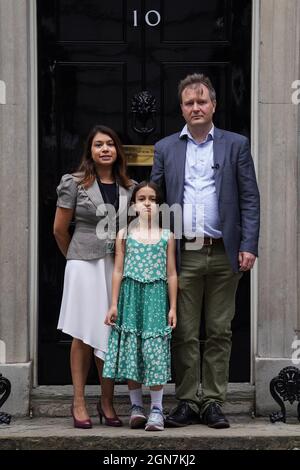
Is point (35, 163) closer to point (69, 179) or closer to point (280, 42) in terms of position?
point (69, 179)

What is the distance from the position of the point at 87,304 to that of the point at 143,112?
149cm

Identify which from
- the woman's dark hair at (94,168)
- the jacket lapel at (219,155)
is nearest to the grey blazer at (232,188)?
the jacket lapel at (219,155)

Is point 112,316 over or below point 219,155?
below

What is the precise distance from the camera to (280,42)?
A: 6871 mm

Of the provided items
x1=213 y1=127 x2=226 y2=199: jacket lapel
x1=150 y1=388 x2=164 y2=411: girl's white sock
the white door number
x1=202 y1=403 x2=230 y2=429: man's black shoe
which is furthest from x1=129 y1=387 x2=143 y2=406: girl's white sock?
the white door number

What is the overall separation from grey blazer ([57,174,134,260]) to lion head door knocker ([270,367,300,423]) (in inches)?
53.1

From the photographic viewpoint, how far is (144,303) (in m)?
6.25

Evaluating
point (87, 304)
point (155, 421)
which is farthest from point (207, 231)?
point (155, 421)

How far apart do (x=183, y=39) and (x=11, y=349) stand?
232 cm

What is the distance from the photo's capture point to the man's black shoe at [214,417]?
20.9ft

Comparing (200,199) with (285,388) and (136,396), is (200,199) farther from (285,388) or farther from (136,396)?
(285,388)

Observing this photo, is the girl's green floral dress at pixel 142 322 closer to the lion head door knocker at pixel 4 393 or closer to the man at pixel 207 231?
the man at pixel 207 231

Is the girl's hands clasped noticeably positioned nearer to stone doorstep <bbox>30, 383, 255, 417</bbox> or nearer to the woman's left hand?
the woman's left hand

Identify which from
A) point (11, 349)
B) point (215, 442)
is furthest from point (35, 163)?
point (215, 442)
